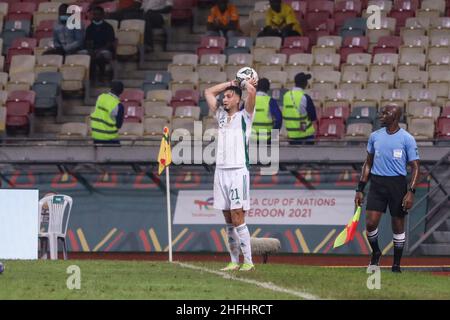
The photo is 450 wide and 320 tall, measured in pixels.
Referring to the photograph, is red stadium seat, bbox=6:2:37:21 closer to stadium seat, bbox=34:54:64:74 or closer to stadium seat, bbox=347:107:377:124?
stadium seat, bbox=34:54:64:74

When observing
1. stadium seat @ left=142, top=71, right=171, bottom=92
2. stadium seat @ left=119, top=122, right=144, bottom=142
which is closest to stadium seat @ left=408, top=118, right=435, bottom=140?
stadium seat @ left=119, top=122, right=144, bottom=142

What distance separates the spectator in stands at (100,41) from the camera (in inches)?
1122

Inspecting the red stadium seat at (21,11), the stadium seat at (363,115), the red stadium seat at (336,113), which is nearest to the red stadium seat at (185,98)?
the red stadium seat at (336,113)

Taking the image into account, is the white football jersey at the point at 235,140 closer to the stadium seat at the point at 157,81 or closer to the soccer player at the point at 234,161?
the soccer player at the point at 234,161

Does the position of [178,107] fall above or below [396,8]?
below

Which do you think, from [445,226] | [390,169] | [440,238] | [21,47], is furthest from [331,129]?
[21,47]

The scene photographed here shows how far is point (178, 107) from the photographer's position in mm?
26094

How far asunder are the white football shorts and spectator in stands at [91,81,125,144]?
330 inches

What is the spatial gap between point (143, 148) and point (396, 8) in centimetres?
726

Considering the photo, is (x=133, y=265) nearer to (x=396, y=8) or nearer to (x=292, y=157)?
(x=292, y=157)

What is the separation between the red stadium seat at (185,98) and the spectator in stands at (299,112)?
9.43ft

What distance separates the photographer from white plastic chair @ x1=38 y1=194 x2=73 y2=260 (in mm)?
22117

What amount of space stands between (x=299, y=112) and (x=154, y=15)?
278 inches

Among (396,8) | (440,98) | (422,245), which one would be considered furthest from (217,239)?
(396,8)
